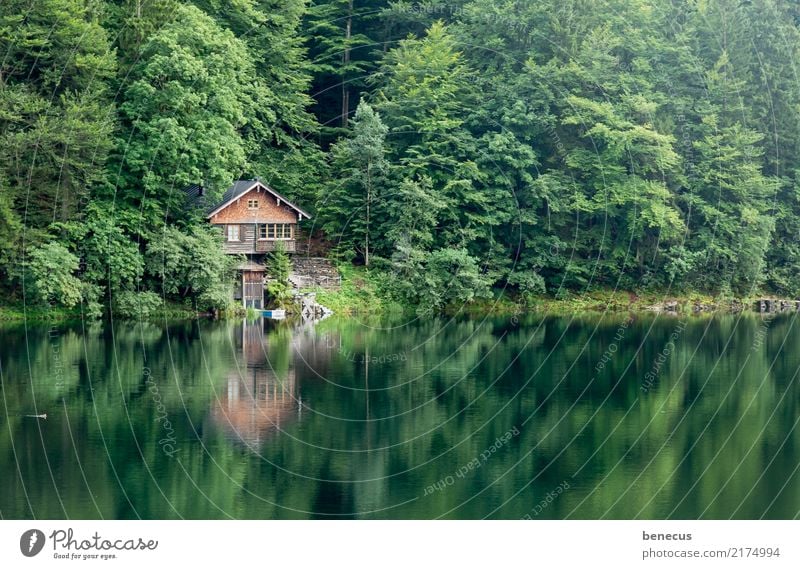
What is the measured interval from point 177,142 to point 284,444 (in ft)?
78.0

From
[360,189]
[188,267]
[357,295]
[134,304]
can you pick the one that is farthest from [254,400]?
[360,189]

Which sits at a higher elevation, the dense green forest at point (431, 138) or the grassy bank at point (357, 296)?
the dense green forest at point (431, 138)

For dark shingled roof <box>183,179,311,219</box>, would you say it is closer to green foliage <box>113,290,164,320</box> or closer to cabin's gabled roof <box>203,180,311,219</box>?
cabin's gabled roof <box>203,180,311,219</box>

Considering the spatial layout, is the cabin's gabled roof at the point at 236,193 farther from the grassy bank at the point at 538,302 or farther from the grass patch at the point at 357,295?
the grassy bank at the point at 538,302

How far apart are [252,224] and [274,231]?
95 cm

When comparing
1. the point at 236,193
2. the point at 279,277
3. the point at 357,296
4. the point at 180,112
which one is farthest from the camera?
the point at 357,296

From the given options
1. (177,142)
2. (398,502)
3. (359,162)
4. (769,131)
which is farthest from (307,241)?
(398,502)

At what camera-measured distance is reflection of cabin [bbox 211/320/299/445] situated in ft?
98.2

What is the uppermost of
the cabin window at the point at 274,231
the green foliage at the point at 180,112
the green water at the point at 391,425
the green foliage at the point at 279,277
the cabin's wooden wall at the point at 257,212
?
the green foliage at the point at 180,112

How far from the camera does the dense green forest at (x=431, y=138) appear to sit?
49375 mm

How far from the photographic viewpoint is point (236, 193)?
2125 inches

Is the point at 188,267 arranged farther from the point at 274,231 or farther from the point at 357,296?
the point at 357,296

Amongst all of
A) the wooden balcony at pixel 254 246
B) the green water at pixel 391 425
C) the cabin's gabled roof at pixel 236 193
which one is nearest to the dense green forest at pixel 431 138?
the cabin's gabled roof at pixel 236 193

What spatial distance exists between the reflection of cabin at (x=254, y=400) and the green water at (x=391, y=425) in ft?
0.31
